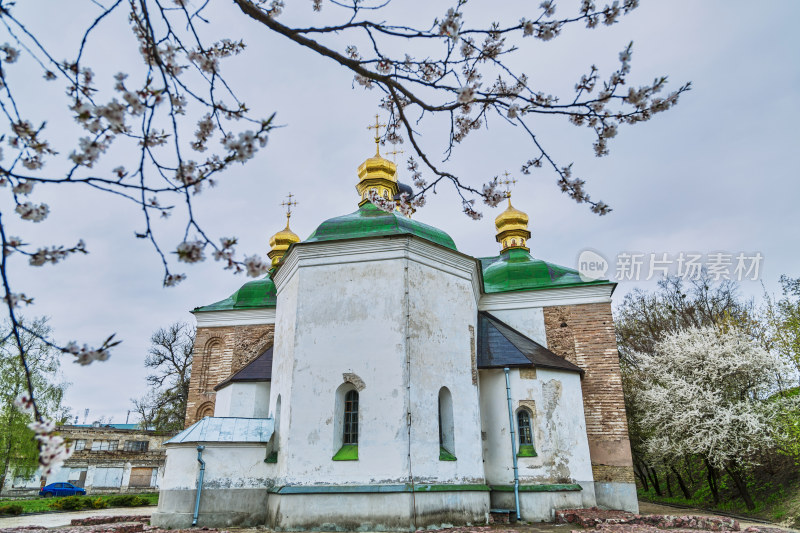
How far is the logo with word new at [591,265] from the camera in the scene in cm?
1568

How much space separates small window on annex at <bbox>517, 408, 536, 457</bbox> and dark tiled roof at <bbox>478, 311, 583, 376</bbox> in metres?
1.17

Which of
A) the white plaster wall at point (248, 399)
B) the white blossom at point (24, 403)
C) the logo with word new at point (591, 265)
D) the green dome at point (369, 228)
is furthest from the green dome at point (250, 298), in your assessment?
the white blossom at point (24, 403)

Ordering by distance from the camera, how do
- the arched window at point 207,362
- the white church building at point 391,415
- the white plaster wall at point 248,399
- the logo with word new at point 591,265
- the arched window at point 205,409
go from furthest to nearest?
the arched window at point 207,362 → the arched window at point 205,409 → the logo with word new at point 591,265 → the white plaster wall at point 248,399 → the white church building at point 391,415

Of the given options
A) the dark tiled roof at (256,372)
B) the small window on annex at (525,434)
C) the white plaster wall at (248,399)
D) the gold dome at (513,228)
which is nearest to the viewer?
the small window on annex at (525,434)

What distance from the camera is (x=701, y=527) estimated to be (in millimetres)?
9930

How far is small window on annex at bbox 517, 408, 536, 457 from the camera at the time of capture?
11906mm

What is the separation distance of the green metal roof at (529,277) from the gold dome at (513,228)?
124 inches

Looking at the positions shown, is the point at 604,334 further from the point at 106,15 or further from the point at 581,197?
the point at 106,15

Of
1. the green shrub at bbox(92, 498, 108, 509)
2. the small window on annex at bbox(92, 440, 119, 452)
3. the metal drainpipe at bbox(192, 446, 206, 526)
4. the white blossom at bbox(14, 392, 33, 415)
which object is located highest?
the small window on annex at bbox(92, 440, 119, 452)

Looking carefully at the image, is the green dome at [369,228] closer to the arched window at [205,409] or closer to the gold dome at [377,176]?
the gold dome at [377,176]

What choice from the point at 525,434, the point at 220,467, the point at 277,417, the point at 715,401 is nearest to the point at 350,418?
the point at 277,417

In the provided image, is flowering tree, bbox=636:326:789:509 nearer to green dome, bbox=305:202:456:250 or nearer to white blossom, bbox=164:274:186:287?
green dome, bbox=305:202:456:250

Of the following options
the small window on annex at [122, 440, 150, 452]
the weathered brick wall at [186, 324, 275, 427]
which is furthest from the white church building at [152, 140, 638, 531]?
the small window on annex at [122, 440, 150, 452]

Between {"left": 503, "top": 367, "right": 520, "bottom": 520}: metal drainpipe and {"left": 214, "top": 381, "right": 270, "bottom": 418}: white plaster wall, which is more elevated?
{"left": 214, "top": 381, "right": 270, "bottom": 418}: white plaster wall
